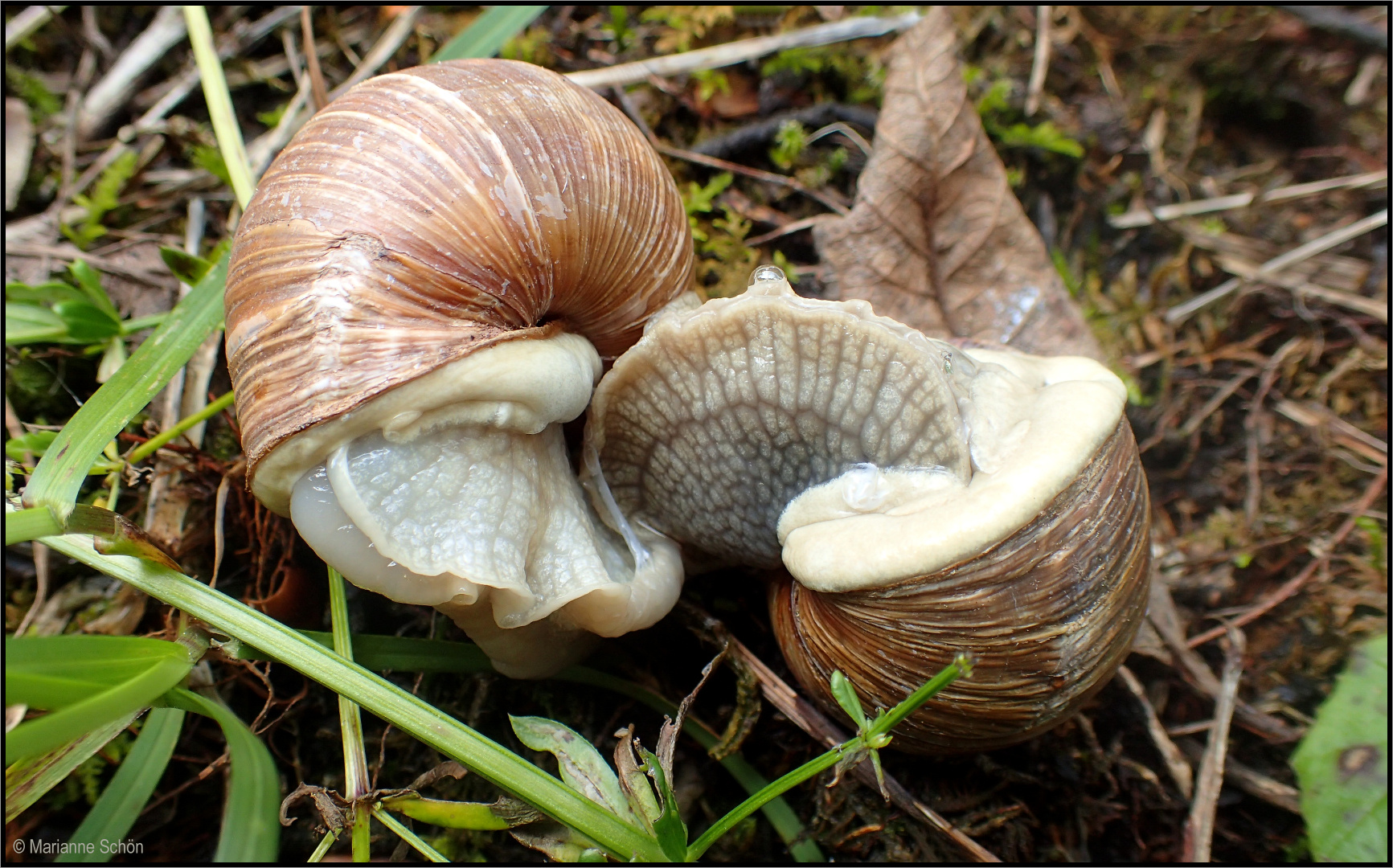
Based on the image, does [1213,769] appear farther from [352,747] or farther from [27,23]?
[27,23]

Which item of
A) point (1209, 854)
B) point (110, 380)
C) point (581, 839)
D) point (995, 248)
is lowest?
point (1209, 854)

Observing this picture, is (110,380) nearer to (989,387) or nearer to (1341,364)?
(989,387)

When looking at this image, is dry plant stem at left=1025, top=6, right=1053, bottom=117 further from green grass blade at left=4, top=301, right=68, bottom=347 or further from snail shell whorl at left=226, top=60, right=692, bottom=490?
green grass blade at left=4, top=301, right=68, bottom=347

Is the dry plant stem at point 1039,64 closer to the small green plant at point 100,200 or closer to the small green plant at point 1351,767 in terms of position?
the small green plant at point 1351,767

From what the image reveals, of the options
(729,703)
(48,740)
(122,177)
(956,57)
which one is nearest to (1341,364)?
(956,57)

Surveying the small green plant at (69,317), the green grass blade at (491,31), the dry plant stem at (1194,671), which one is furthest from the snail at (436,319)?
the dry plant stem at (1194,671)
